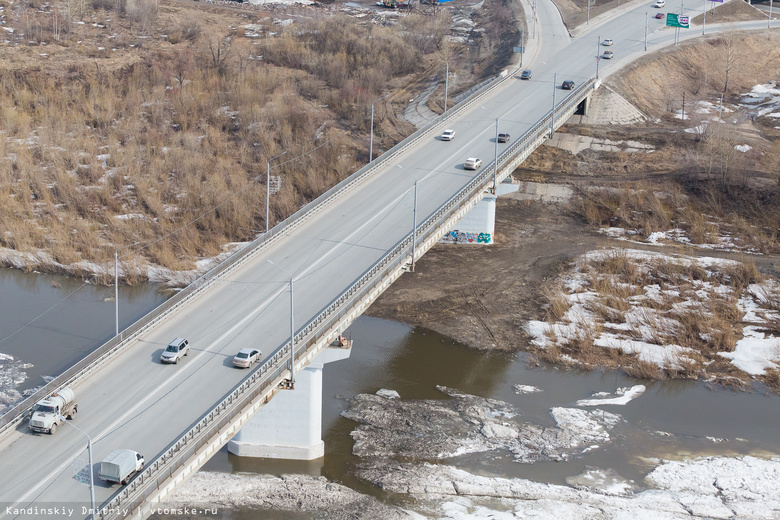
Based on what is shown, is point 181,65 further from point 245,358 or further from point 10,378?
point 245,358

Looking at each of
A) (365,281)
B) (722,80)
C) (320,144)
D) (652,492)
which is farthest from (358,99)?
(652,492)

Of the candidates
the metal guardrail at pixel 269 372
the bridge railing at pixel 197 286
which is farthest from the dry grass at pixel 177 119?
the metal guardrail at pixel 269 372

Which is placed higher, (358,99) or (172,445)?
(358,99)

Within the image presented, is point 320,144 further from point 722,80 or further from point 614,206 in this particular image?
point 722,80

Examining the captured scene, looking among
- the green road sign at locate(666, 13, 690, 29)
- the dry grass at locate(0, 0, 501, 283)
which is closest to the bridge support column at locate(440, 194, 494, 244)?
the dry grass at locate(0, 0, 501, 283)

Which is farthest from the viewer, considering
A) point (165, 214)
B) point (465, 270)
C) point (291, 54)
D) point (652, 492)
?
point (291, 54)

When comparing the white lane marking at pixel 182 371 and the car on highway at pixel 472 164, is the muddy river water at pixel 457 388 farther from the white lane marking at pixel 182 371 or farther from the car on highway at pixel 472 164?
the car on highway at pixel 472 164
